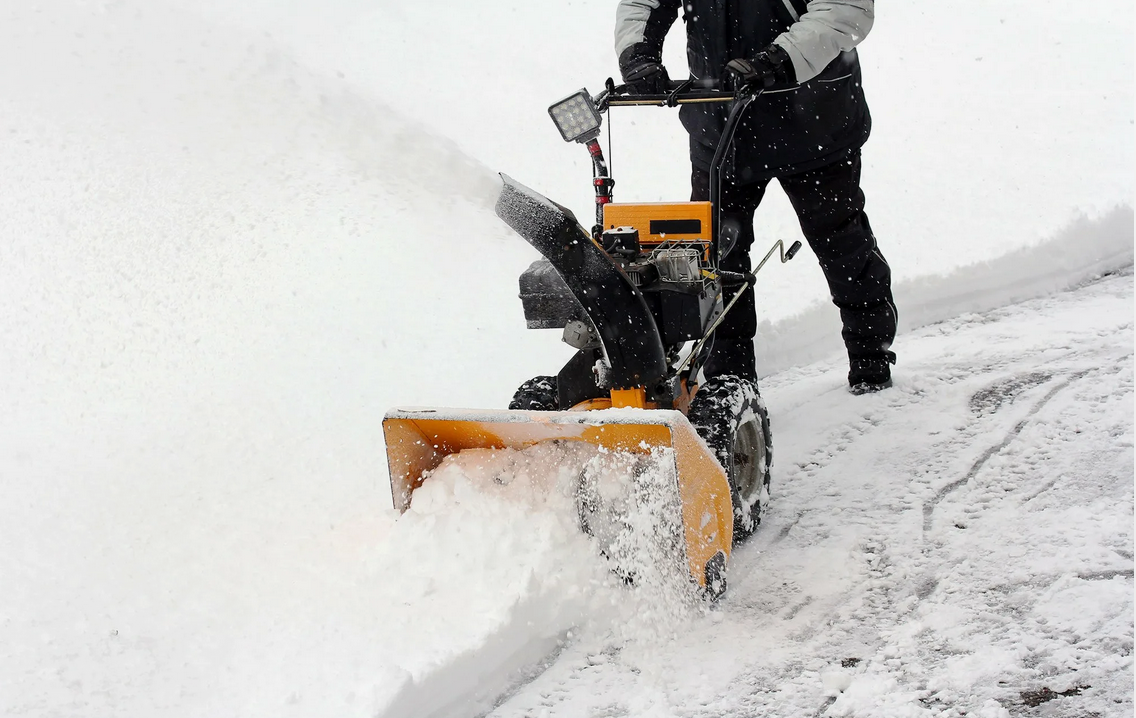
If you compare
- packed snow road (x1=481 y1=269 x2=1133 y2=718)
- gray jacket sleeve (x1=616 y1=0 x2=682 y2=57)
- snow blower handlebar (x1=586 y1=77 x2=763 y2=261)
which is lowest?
packed snow road (x1=481 y1=269 x2=1133 y2=718)

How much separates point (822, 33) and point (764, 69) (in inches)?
11.8

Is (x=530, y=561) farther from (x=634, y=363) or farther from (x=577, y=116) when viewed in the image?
(x=577, y=116)

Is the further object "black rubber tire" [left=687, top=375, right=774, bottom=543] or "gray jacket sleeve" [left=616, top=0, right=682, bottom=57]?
"gray jacket sleeve" [left=616, top=0, right=682, bottom=57]

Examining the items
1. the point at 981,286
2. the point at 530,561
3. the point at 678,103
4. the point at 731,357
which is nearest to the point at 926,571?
the point at 530,561

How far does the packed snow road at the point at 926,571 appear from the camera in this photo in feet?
7.68

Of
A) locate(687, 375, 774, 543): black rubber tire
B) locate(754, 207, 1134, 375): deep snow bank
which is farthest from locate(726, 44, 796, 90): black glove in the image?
locate(754, 207, 1134, 375): deep snow bank

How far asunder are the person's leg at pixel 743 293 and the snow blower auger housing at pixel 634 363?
65 centimetres

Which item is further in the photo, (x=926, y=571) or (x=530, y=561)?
(x=926, y=571)

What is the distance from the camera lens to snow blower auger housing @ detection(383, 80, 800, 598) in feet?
8.86

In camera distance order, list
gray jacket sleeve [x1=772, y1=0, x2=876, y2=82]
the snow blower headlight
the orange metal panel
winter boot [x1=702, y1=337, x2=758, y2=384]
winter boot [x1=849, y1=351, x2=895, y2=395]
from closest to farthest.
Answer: the orange metal panel
the snow blower headlight
gray jacket sleeve [x1=772, y1=0, x2=876, y2=82]
winter boot [x1=702, y1=337, x2=758, y2=384]
winter boot [x1=849, y1=351, x2=895, y2=395]

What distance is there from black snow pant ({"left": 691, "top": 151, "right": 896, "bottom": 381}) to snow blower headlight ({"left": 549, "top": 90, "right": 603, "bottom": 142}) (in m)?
1.03

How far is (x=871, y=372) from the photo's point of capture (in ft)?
14.2

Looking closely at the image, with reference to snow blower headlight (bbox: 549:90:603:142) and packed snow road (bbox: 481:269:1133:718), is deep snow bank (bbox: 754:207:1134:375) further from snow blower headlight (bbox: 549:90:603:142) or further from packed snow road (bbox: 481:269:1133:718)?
snow blower headlight (bbox: 549:90:603:142)

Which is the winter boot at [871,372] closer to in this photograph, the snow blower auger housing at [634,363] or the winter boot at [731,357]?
the winter boot at [731,357]
